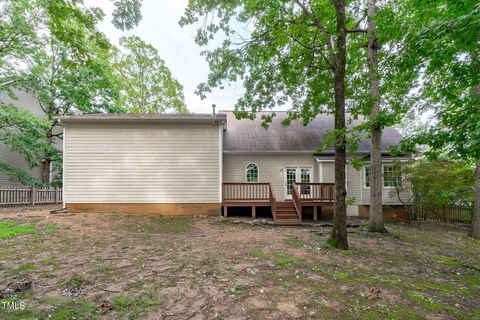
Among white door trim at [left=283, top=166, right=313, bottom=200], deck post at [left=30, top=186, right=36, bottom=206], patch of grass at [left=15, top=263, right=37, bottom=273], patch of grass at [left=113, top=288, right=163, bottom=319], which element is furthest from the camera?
deck post at [left=30, top=186, right=36, bottom=206]

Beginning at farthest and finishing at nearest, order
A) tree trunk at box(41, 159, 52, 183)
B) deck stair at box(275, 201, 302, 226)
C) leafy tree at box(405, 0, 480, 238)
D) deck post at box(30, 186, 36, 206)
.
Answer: tree trunk at box(41, 159, 52, 183)
deck post at box(30, 186, 36, 206)
deck stair at box(275, 201, 302, 226)
leafy tree at box(405, 0, 480, 238)

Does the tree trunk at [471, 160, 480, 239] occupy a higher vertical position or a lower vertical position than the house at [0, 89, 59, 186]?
lower

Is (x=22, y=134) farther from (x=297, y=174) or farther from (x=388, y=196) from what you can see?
(x=388, y=196)

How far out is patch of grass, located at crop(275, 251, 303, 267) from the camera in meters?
5.01

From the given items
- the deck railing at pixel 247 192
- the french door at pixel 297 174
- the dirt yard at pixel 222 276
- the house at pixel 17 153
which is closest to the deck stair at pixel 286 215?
the deck railing at pixel 247 192

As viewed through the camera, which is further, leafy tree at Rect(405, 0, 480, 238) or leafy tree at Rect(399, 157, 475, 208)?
leafy tree at Rect(399, 157, 475, 208)

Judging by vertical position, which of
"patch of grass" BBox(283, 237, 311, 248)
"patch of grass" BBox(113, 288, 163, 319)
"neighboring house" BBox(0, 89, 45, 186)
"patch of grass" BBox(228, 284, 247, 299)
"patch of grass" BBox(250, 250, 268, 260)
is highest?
"neighboring house" BBox(0, 89, 45, 186)

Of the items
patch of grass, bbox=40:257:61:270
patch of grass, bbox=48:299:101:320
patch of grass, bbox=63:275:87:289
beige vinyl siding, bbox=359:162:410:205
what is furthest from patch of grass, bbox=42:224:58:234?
beige vinyl siding, bbox=359:162:410:205

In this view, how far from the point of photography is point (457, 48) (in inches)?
177

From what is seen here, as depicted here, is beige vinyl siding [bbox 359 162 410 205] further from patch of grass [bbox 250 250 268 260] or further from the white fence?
the white fence

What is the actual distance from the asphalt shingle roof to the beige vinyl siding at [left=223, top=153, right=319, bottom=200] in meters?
0.46

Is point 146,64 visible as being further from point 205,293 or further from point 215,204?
point 205,293

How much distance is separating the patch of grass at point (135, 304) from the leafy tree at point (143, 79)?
1986cm

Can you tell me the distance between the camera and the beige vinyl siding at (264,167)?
42.4ft
